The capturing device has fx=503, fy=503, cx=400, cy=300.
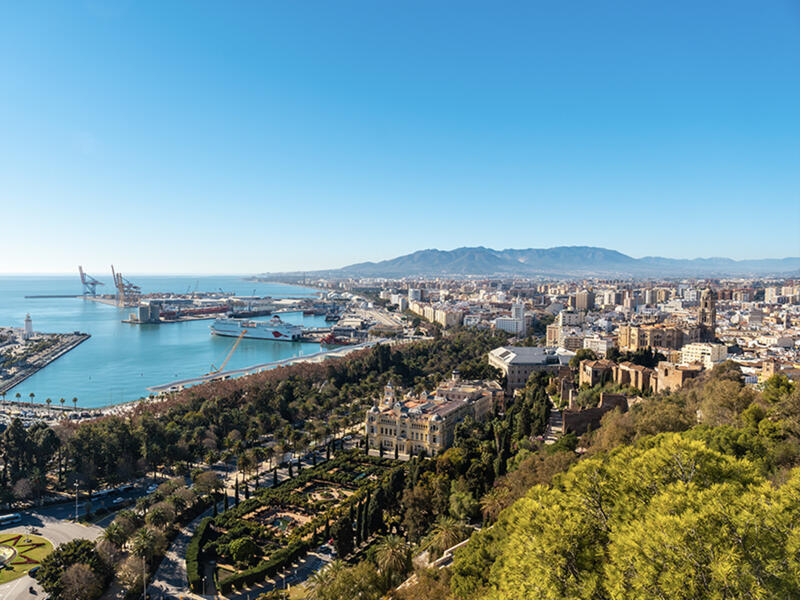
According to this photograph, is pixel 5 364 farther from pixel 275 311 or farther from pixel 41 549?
pixel 275 311

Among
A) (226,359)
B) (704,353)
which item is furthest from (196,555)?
(226,359)

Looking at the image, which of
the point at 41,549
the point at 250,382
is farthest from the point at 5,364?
the point at 41,549

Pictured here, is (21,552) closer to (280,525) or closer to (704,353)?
(280,525)

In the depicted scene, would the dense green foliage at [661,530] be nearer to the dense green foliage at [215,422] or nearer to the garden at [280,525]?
the garden at [280,525]

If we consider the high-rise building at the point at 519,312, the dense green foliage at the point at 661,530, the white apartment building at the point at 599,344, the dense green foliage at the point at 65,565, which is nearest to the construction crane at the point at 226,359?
the dense green foliage at the point at 65,565

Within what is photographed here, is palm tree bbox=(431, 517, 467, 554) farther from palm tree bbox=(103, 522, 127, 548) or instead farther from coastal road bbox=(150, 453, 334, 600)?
palm tree bbox=(103, 522, 127, 548)

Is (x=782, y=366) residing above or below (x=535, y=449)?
above
